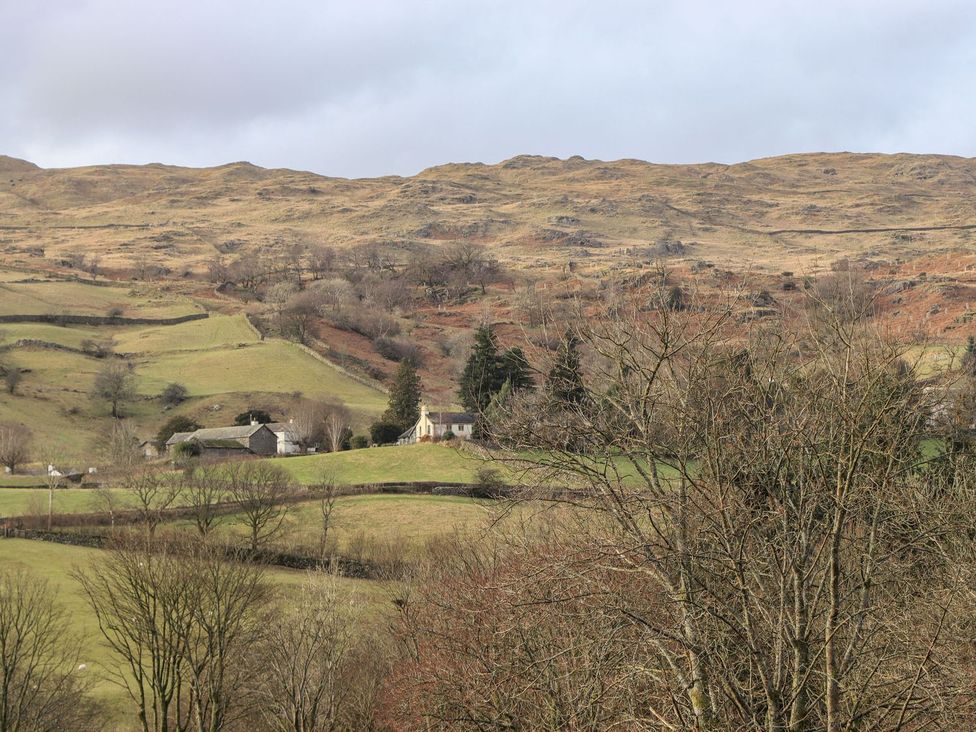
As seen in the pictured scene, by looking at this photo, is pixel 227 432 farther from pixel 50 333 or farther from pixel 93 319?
pixel 93 319

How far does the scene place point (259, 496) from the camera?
5922 centimetres

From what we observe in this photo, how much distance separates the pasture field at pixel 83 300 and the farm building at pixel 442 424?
221 feet

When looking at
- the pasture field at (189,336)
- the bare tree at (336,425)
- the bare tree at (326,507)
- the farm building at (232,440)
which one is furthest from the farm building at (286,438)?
the pasture field at (189,336)

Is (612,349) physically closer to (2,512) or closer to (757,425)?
(757,425)

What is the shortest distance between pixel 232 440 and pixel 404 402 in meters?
14.8

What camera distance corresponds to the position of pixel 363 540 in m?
54.8

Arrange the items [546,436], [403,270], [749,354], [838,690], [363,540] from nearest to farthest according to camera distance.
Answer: [838,690]
[546,436]
[749,354]
[363,540]
[403,270]

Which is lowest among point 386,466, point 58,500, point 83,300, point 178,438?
point 58,500

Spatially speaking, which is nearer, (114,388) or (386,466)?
(386,466)

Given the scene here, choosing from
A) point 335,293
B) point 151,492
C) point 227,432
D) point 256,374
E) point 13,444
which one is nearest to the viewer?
point 151,492

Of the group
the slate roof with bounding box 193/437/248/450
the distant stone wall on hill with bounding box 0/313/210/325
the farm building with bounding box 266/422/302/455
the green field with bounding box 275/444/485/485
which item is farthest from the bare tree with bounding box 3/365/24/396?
the green field with bounding box 275/444/485/485

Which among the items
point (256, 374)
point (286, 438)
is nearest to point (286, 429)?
point (286, 438)

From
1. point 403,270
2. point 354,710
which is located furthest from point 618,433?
point 403,270

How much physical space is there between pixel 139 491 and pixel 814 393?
178 ft
